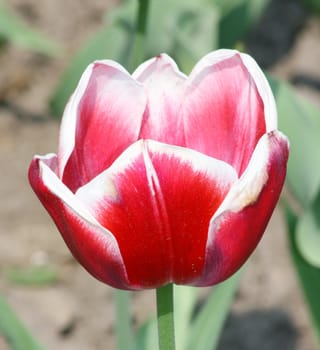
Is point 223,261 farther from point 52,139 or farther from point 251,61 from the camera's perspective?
point 52,139

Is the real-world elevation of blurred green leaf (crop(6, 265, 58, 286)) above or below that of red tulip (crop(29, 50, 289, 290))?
below

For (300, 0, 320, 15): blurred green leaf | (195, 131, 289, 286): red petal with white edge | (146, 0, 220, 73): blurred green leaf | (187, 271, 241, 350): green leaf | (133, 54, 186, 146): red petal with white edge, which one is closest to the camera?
(195, 131, 289, 286): red petal with white edge

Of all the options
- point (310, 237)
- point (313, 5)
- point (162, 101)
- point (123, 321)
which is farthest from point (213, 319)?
point (313, 5)

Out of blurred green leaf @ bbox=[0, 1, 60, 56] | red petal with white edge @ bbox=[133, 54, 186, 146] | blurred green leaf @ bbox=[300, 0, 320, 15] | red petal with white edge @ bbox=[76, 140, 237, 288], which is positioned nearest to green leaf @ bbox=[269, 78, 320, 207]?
red petal with white edge @ bbox=[133, 54, 186, 146]

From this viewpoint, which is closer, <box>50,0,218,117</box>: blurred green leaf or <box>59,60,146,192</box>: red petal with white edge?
<box>59,60,146,192</box>: red petal with white edge

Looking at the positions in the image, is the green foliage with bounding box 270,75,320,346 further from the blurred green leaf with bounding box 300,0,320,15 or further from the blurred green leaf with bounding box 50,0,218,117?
the blurred green leaf with bounding box 300,0,320,15

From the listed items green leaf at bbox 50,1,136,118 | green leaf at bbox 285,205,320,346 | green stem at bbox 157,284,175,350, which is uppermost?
green stem at bbox 157,284,175,350

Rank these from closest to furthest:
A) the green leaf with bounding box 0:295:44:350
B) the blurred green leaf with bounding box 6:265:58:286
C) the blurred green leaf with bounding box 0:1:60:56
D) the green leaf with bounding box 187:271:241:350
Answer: the green leaf with bounding box 0:295:44:350
the green leaf with bounding box 187:271:241:350
the blurred green leaf with bounding box 6:265:58:286
the blurred green leaf with bounding box 0:1:60:56
